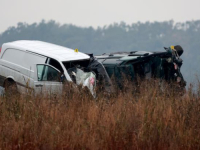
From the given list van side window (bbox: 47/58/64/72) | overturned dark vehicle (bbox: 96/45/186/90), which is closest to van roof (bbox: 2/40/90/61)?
van side window (bbox: 47/58/64/72)

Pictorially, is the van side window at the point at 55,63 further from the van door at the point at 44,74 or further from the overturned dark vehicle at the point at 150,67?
the overturned dark vehicle at the point at 150,67

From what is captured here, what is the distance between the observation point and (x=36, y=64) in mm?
15250

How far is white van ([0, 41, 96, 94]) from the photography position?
49.2 feet

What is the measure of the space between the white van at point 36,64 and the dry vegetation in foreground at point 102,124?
12.8 ft

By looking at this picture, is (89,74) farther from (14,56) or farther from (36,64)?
(14,56)

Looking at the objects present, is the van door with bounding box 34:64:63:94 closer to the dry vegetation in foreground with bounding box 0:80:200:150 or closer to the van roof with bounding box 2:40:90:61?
the van roof with bounding box 2:40:90:61

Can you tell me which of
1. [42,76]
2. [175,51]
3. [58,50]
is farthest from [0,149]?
[175,51]

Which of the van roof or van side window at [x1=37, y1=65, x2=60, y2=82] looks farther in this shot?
the van roof

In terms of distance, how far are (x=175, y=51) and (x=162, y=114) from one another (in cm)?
789

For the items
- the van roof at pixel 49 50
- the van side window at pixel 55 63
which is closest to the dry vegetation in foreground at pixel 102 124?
the van side window at pixel 55 63

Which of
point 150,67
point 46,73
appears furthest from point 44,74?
point 150,67

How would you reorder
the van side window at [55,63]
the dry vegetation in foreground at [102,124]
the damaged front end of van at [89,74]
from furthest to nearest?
the van side window at [55,63] → the damaged front end of van at [89,74] → the dry vegetation in foreground at [102,124]

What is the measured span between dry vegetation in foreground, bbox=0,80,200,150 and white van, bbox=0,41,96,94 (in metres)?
3.90

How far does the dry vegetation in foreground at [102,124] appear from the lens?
889 centimetres
